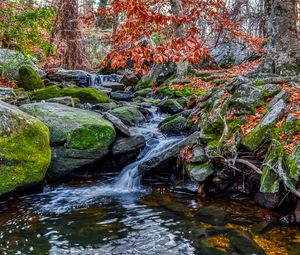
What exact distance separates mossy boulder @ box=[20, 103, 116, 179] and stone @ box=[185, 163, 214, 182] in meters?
2.17

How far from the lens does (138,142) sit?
755 cm

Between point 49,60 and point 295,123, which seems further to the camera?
point 49,60

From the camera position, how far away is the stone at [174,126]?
814 centimetres

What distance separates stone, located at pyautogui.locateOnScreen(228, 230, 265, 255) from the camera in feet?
11.9

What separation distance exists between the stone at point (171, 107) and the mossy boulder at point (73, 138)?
2888mm

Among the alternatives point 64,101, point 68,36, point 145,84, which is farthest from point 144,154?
point 68,36

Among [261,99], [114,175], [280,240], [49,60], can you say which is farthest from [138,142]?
[49,60]

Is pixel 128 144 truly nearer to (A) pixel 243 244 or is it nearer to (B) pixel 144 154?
(B) pixel 144 154

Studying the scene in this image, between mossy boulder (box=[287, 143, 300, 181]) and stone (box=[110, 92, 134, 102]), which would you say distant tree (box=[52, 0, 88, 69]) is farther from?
mossy boulder (box=[287, 143, 300, 181])

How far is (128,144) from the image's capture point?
7398mm

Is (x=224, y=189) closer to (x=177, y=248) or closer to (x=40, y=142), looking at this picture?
(x=177, y=248)

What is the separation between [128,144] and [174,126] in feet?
4.62

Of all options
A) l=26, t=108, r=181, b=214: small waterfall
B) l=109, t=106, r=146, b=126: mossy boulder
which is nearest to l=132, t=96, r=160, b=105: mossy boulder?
l=109, t=106, r=146, b=126: mossy boulder

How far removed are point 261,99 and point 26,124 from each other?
4377 millimetres
